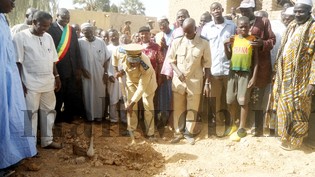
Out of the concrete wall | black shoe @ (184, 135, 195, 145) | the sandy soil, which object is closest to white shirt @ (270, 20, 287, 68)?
the sandy soil

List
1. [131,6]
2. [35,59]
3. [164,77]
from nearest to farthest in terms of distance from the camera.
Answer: [35,59] < [164,77] < [131,6]

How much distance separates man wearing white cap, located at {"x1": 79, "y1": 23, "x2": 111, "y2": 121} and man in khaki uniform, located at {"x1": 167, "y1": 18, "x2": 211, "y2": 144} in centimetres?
125

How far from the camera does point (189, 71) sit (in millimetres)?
4527

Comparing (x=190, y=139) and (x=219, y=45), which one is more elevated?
(x=219, y=45)

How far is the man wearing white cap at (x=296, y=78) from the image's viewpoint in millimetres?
3840

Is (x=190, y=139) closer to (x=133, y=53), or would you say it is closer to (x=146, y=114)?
(x=146, y=114)

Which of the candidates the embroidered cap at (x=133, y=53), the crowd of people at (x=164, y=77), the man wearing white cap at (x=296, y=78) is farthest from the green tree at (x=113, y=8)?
the man wearing white cap at (x=296, y=78)

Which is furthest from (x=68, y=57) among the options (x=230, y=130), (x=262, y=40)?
(x=262, y=40)

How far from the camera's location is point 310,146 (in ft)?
14.0

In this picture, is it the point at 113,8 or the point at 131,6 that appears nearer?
the point at 113,8

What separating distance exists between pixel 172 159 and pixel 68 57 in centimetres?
238

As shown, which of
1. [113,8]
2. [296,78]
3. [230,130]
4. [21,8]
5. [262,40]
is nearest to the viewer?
[296,78]

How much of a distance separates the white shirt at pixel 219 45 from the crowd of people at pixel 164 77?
0.6 inches

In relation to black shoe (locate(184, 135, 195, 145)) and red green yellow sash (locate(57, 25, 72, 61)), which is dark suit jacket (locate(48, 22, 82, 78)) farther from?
black shoe (locate(184, 135, 195, 145))
